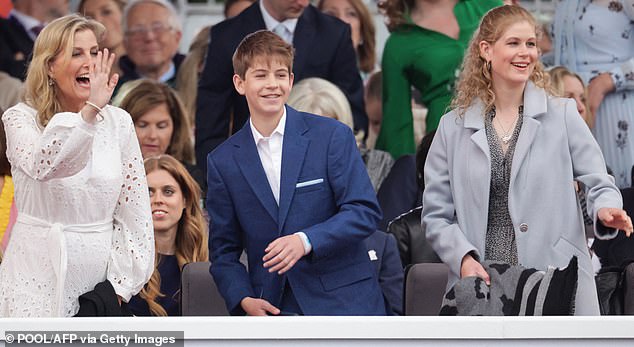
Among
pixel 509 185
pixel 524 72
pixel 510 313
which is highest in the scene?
pixel 524 72

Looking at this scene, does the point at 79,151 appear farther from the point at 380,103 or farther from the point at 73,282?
the point at 380,103

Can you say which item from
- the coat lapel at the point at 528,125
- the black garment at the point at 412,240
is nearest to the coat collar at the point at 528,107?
the coat lapel at the point at 528,125

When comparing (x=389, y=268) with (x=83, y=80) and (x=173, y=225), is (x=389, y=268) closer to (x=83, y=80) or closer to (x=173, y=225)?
(x=173, y=225)

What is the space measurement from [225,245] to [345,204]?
499 millimetres

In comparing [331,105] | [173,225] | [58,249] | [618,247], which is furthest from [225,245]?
[618,247]

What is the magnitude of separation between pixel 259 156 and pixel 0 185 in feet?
5.79

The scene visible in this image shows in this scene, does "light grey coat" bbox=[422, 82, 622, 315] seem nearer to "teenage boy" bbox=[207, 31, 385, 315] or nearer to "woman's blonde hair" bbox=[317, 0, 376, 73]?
"teenage boy" bbox=[207, 31, 385, 315]

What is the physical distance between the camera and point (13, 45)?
8898mm

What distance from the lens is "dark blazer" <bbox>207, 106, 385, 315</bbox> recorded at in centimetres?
513

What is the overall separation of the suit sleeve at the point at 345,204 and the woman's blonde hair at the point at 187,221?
4.72ft

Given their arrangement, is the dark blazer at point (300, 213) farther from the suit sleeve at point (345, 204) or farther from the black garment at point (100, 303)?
the black garment at point (100, 303)

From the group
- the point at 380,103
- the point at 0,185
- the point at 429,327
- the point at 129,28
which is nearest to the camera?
the point at 429,327

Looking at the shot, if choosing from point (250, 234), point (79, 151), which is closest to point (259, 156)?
point (250, 234)

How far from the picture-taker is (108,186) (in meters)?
5.09
